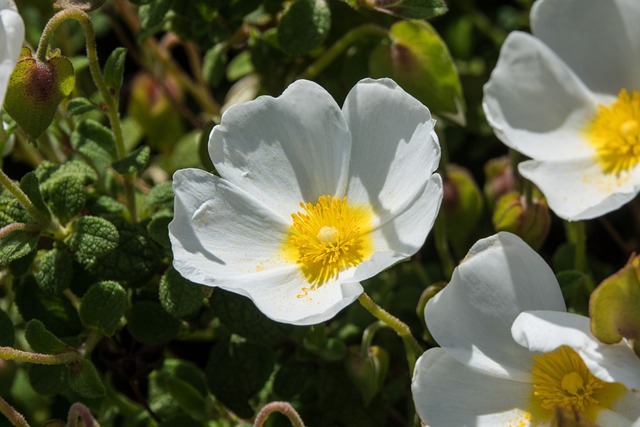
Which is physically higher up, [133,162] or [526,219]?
[133,162]

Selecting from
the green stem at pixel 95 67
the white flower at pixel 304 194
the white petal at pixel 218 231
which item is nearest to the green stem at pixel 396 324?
the white flower at pixel 304 194

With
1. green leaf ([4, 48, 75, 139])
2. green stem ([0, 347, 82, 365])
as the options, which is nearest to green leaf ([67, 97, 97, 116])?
green leaf ([4, 48, 75, 139])

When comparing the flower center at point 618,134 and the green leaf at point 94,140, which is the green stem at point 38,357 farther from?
the flower center at point 618,134

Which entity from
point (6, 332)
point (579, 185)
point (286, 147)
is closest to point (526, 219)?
point (579, 185)

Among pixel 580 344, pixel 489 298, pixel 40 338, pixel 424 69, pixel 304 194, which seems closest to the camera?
pixel 580 344

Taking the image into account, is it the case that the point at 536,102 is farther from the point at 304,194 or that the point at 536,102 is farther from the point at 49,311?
the point at 49,311

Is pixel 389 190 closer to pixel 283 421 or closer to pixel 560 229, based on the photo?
pixel 283 421

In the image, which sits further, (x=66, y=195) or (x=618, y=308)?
(x=66, y=195)
